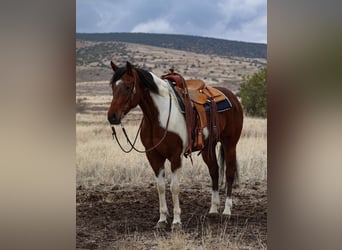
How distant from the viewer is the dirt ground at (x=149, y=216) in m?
2.41

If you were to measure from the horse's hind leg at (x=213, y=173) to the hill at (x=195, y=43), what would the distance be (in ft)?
1.69

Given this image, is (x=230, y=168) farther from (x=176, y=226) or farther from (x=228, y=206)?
(x=176, y=226)

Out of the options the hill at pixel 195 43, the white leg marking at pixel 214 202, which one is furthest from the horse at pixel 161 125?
the hill at pixel 195 43

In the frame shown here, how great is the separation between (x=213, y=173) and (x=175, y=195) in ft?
0.76

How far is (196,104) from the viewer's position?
8.15ft

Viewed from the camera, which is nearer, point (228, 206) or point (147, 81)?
point (147, 81)

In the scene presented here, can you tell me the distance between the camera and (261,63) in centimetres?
245

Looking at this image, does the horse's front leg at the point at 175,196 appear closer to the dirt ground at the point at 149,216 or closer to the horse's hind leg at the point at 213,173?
the dirt ground at the point at 149,216

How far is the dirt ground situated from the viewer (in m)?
2.41

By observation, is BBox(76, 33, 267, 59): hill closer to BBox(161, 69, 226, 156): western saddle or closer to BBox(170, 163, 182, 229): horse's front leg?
BBox(161, 69, 226, 156): western saddle

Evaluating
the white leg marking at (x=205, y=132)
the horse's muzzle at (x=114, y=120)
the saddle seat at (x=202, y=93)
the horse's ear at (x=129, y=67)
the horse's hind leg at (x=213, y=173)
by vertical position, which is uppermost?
the horse's ear at (x=129, y=67)

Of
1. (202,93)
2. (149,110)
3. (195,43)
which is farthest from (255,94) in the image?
(149,110)
